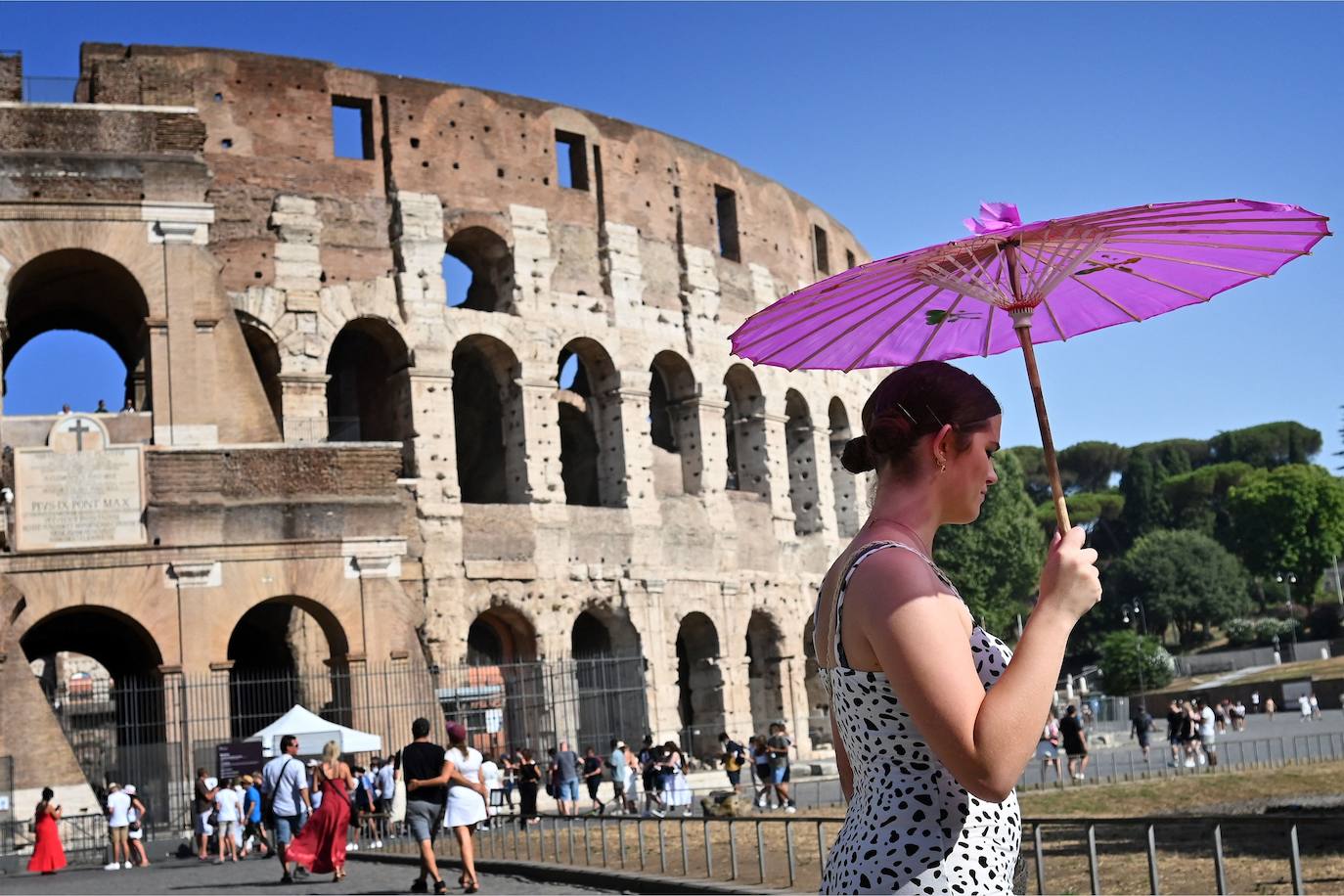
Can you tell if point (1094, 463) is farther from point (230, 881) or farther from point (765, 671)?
point (230, 881)

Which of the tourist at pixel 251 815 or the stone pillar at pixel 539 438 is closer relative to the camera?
the tourist at pixel 251 815

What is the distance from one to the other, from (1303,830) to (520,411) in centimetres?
1589

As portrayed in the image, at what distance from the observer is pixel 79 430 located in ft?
62.2

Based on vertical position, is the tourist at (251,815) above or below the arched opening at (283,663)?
below

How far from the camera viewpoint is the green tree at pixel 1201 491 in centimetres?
7719

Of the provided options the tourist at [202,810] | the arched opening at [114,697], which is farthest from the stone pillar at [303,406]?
the tourist at [202,810]

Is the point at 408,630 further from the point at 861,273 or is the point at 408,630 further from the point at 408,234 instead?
the point at 861,273

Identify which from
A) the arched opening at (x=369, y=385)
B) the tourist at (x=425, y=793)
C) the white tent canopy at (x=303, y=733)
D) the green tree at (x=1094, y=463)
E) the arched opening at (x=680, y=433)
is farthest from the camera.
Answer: the green tree at (x=1094, y=463)

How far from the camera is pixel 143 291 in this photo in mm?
19406

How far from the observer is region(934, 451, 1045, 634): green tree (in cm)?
4838

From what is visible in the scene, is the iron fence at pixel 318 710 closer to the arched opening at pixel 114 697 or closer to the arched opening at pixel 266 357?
the arched opening at pixel 114 697

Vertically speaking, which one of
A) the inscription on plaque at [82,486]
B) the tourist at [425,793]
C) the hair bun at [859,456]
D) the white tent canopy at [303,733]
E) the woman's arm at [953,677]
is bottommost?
the tourist at [425,793]

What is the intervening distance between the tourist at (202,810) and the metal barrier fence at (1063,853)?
2.75 metres

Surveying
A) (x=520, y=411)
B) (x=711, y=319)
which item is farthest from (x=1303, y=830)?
(x=711, y=319)
